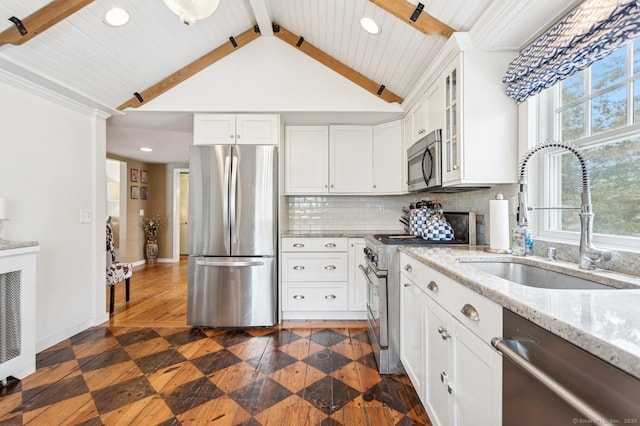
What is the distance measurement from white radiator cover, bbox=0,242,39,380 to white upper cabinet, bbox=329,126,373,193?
2575 mm

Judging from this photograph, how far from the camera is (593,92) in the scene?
4.73 feet

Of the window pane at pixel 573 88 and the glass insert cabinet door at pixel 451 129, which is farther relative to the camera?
the glass insert cabinet door at pixel 451 129

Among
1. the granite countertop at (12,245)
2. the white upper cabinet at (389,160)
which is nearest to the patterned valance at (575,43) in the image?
the white upper cabinet at (389,160)

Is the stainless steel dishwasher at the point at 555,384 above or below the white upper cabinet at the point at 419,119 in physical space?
below

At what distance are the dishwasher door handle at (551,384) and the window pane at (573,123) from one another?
4.24 ft

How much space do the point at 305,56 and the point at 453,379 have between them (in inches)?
117

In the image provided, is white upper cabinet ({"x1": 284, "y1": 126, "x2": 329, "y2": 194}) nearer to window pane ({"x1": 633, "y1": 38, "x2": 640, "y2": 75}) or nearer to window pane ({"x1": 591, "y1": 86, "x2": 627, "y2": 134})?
window pane ({"x1": 591, "y1": 86, "x2": 627, "y2": 134})

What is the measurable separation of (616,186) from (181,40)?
3149 millimetres

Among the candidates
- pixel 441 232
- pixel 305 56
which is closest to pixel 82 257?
pixel 305 56

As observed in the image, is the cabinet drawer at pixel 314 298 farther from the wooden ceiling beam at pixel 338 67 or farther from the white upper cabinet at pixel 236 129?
the wooden ceiling beam at pixel 338 67

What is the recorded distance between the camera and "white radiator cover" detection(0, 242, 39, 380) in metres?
1.93

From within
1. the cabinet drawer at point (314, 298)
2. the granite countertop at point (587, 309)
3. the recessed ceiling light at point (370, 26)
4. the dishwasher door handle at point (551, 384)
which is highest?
the recessed ceiling light at point (370, 26)

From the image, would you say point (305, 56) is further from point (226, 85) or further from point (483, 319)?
point (483, 319)

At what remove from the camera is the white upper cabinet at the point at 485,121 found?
182cm
